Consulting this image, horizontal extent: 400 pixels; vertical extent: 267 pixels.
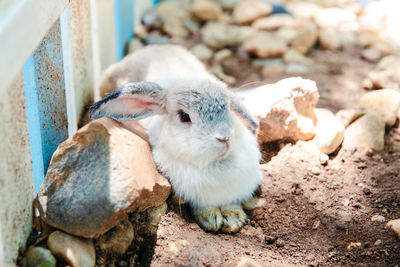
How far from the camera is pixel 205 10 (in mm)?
6656

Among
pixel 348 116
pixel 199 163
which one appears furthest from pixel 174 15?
pixel 199 163

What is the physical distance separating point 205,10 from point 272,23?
0.94m

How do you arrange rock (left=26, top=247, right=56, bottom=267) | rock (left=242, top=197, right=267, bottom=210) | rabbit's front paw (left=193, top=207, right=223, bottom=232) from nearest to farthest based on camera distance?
rock (left=26, top=247, right=56, bottom=267) < rabbit's front paw (left=193, top=207, right=223, bottom=232) < rock (left=242, top=197, right=267, bottom=210)

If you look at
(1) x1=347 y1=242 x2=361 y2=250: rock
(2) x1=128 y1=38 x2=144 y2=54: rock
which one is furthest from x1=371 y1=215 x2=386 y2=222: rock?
(2) x1=128 y1=38 x2=144 y2=54: rock

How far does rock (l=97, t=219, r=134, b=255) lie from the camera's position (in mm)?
2791

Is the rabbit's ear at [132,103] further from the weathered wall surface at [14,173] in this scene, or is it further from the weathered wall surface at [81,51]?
the weathered wall surface at [14,173]

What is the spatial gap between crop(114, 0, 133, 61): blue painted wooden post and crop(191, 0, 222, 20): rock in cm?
101

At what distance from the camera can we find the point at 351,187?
358 centimetres

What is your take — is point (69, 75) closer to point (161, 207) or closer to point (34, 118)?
point (34, 118)

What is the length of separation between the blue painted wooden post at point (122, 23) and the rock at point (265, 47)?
57.3 inches

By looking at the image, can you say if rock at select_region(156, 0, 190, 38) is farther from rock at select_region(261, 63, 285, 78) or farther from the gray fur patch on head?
the gray fur patch on head

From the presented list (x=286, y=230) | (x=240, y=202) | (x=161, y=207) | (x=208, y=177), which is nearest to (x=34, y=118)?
(x=161, y=207)

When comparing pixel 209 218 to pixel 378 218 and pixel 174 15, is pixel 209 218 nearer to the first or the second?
pixel 378 218

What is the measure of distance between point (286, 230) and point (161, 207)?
2.81ft
